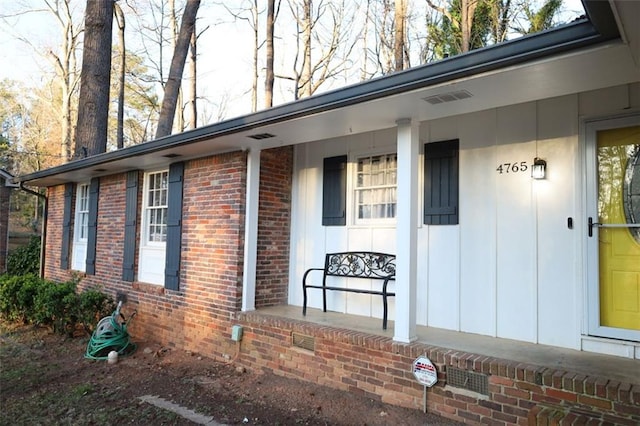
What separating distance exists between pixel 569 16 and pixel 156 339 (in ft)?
34.0

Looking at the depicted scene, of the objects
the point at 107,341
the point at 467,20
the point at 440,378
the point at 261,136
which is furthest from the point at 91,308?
the point at 467,20

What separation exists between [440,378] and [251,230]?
281 centimetres

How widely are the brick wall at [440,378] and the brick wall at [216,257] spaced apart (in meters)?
0.60

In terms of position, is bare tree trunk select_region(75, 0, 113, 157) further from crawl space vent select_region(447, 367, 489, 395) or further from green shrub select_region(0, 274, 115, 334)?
crawl space vent select_region(447, 367, 489, 395)

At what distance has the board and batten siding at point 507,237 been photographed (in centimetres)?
381

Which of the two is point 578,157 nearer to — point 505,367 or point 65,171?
point 505,367

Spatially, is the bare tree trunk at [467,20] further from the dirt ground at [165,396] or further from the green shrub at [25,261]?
the green shrub at [25,261]

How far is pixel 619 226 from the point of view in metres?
3.59

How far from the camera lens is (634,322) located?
3504mm

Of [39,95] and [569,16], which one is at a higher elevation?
[39,95]

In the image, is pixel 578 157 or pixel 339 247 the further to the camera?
pixel 339 247

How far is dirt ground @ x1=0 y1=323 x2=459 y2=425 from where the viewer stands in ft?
12.0

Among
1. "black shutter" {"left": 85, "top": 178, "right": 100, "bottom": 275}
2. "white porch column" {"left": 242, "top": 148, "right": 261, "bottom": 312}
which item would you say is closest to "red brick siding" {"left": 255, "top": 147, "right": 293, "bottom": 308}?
"white porch column" {"left": 242, "top": 148, "right": 261, "bottom": 312}

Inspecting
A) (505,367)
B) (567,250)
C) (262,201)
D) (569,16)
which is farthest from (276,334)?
(569,16)
